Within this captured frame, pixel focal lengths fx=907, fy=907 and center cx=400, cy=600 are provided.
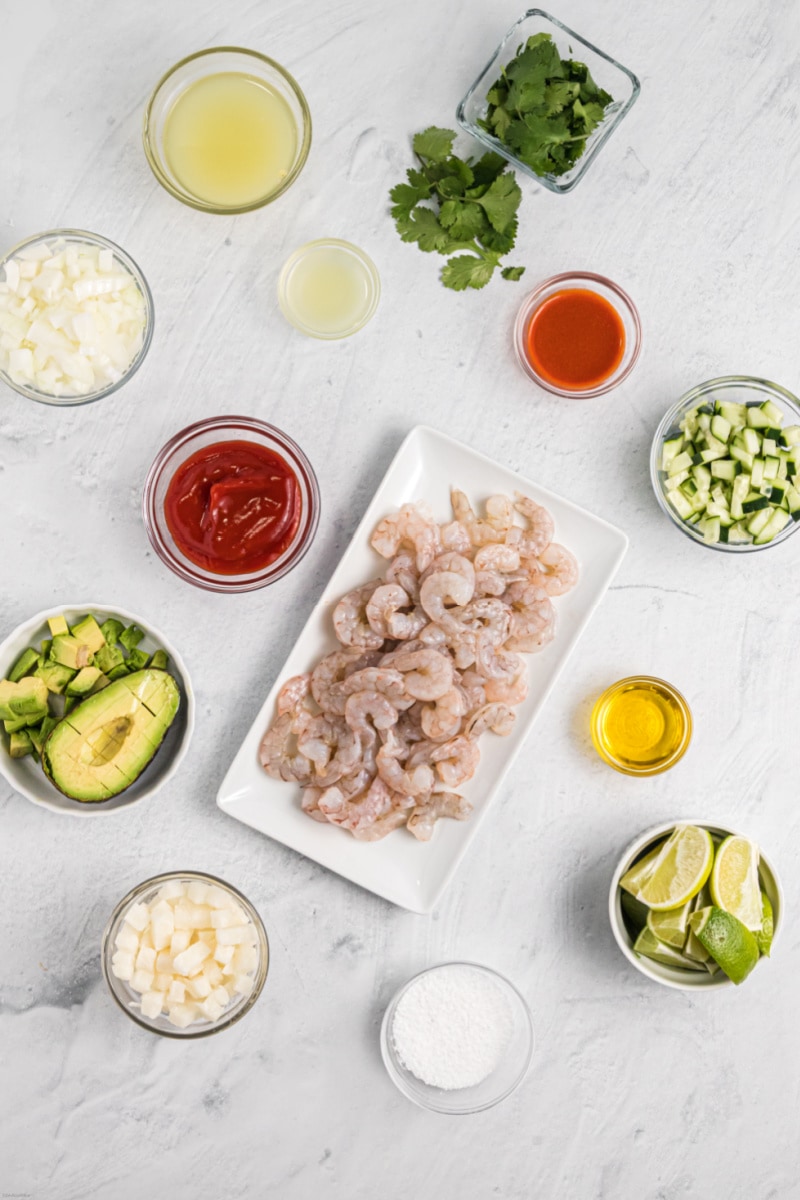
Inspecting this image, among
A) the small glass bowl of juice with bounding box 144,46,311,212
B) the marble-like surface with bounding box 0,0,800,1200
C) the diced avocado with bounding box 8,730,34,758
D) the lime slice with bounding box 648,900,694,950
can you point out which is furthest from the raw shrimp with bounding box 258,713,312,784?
the small glass bowl of juice with bounding box 144,46,311,212

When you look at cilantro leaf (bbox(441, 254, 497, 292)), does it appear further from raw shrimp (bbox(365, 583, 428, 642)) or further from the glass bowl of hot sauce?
raw shrimp (bbox(365, 583, 428, 642))

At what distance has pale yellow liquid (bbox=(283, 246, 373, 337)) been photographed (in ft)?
7.97

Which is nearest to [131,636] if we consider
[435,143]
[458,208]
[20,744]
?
[20,744]

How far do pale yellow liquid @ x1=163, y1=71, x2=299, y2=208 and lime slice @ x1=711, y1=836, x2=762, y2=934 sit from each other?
2083 millimetres

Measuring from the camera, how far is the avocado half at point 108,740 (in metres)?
2.15

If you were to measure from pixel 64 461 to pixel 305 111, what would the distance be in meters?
1.10

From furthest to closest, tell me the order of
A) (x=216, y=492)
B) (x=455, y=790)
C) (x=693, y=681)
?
(x=693, y=681), (x=455, y=790), (x=216, y=492)

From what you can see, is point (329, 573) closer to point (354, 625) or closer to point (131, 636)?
point (354, 625)

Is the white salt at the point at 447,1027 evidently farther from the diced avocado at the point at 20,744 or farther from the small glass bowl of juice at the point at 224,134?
the small glass bowl of juice at the point at 224,134

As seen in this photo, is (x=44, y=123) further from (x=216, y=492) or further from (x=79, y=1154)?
(x=79, y=1154)

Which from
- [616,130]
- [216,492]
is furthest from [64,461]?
[616,130]

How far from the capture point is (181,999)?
2234mm

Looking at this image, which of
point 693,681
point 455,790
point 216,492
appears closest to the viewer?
point 216,492

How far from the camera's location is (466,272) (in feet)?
7.94
